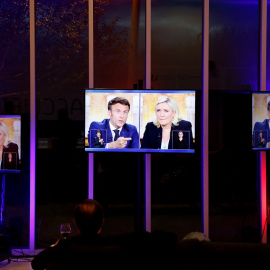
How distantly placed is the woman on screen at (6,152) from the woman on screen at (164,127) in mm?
1564

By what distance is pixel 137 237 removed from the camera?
2.03 metres

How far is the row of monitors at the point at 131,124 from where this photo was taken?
4.46 meters

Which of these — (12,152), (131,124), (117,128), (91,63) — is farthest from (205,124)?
(12,152)

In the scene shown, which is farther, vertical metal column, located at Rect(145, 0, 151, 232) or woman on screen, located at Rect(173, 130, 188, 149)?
vertical metal column, located at Rect(145, 0, 151, 232)

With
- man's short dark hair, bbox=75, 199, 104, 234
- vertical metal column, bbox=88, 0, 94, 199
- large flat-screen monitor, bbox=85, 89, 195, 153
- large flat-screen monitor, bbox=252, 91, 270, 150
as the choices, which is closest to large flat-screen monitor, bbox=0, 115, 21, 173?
large flat-screen monitor, bbox=85, 89, 195, 153

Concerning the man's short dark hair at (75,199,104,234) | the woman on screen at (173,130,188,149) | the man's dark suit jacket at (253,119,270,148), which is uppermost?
the man's dark suit jacket at (253,119,270,148)

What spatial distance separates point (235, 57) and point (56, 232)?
12.0 ft

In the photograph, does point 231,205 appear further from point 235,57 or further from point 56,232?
point 56,232

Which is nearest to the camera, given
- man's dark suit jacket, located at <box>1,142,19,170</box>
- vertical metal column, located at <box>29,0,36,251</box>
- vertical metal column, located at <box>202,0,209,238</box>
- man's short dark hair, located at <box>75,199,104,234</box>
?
man's short dark hair, located at <box>75,199,104,234</box>

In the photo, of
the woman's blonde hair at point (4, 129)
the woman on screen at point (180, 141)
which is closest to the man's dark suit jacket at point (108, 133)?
the woman on screen at point (180, 141)

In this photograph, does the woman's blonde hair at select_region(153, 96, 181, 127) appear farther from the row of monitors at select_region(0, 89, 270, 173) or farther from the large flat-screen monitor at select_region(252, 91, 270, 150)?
the large flat-screen monitor at select_region(252, 91, 270, 150)

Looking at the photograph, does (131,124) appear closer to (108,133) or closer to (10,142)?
(108,133)

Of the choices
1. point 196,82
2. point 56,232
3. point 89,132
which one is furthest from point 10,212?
point 196,82

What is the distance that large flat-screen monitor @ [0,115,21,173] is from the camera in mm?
4459
